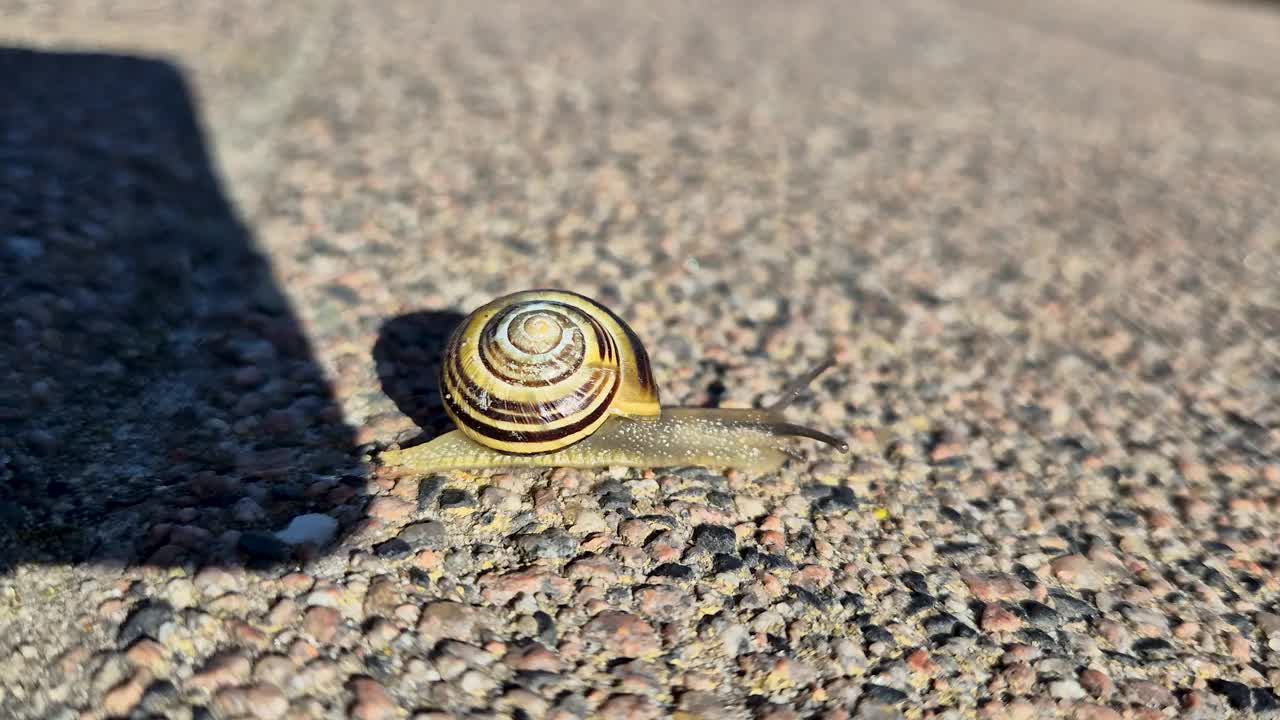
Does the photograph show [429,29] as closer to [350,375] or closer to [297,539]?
[350,375]

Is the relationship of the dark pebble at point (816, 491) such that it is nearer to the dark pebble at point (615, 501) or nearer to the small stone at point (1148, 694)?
the dark pebble at point (615, 501)

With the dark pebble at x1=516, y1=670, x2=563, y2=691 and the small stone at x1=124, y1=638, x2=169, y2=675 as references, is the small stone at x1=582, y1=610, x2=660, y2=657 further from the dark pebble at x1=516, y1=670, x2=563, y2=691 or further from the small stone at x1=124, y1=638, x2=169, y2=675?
the small stone at x1=124, y1=638, x2=169, y2=675

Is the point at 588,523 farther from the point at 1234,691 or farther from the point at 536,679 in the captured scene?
the point at 1234,691

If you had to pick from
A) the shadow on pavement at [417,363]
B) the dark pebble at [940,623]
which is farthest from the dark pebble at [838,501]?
the shadow on pavement at [417,363]

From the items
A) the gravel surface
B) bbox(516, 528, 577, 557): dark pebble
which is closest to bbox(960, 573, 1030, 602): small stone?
the gravel surface

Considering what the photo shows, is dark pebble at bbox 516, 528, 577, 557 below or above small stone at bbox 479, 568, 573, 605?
below

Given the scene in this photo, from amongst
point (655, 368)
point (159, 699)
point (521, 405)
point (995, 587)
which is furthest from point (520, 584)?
point (995, 587)
